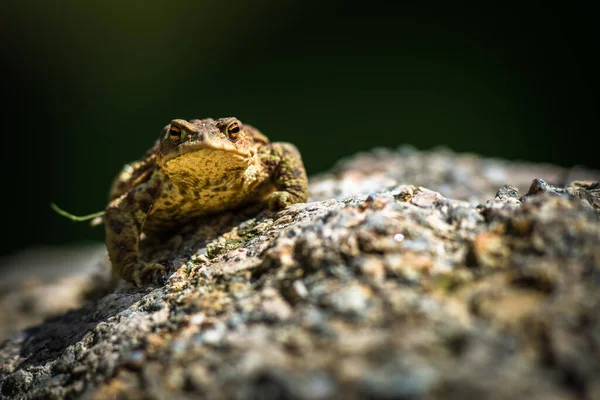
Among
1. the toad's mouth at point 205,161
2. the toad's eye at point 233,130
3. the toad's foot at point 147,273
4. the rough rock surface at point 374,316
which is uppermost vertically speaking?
the toad's eye at point 233,130

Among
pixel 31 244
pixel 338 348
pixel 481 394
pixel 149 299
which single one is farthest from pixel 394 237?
pixel 31 244

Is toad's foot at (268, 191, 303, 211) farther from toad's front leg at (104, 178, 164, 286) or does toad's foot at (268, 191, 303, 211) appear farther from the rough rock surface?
toad's front leg at (104, 178, 164, 286)

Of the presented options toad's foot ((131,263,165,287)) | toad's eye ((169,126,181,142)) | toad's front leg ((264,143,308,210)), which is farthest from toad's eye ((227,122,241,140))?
toad's foot ((131,263,165,287))

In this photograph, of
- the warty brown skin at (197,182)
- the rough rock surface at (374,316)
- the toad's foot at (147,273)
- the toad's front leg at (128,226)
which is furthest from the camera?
the toad's front leg at (128,226)

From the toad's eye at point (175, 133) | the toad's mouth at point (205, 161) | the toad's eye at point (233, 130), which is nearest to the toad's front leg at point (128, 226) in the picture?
the toad's mouth at point (205, 161)

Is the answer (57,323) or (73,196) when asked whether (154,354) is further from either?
(73,196)

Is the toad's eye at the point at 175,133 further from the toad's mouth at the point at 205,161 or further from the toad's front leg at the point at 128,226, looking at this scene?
the toad's front leg at the point at 128,226

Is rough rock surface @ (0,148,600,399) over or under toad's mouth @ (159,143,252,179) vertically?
under
